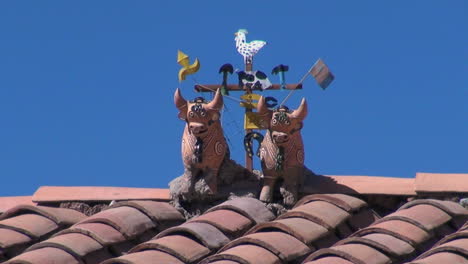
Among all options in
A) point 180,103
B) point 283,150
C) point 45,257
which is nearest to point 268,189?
point 283,150

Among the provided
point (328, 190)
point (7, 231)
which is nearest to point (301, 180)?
point (328, 190)

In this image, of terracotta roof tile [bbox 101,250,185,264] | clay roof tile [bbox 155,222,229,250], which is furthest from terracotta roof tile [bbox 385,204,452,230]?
terracotta roof tile [bbox 101,250,185,264]

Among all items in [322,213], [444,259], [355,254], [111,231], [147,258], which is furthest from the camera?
[111,231]

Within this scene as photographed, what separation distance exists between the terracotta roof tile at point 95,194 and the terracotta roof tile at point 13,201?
153mm

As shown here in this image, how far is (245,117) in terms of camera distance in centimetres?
1099

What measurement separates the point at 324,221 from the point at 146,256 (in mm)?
1252

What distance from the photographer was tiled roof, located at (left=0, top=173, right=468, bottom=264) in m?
9.11

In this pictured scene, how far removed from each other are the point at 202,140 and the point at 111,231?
984 mm

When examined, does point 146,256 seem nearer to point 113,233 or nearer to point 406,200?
point 113,233

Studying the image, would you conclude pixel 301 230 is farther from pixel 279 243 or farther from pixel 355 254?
pixel 355 254

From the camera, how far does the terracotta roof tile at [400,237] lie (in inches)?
350

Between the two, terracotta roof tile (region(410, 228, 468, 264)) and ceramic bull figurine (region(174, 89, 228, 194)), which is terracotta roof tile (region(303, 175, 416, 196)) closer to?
ceramic bull figurine (region(174, 89, 228, 194))

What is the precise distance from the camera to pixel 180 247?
9.44m

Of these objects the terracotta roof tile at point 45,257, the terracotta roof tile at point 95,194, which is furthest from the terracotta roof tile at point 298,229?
the terracotta roof tile at point 95,194
